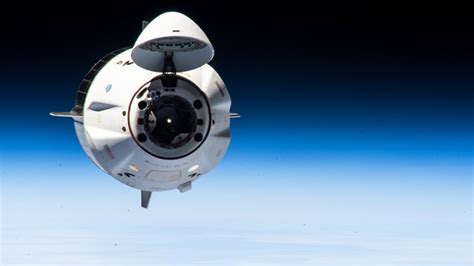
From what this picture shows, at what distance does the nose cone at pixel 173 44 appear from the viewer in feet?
77.9

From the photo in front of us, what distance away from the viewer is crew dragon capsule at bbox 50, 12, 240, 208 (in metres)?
24.8

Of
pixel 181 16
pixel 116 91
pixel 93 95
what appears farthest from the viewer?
pixel 93 95

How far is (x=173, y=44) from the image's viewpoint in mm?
25062

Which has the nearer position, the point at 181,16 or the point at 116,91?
the point at 181,16

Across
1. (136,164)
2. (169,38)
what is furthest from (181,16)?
(136,164)

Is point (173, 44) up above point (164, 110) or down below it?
above

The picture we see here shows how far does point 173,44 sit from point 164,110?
94.9 inches

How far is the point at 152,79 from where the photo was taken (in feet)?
82.6

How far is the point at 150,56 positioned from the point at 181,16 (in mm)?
Result: 2078

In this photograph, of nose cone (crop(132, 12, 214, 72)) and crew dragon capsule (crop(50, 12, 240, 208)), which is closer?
nose cone (crop(132, 12, 214, 72))

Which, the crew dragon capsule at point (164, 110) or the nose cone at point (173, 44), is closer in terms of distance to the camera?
the nose cone at point (173, 44)

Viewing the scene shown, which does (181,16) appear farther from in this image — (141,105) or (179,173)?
(179,173)

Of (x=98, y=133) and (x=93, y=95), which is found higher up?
(x=93, y=95)

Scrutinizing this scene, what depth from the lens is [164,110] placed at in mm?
24969
